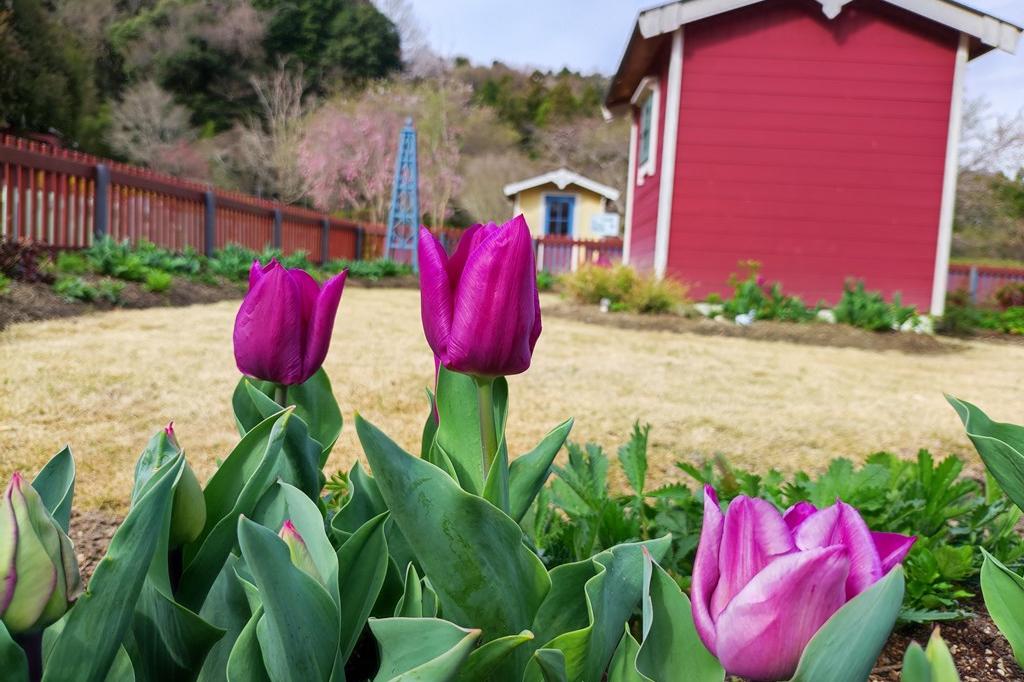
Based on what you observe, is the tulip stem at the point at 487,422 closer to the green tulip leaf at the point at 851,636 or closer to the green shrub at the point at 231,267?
the green tulip leaf at the point at 851,636

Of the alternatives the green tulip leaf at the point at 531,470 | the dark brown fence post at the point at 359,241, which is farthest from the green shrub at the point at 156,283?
the dark brown fence post at the point at 359,241

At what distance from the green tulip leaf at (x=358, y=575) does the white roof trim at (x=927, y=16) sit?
866 cm

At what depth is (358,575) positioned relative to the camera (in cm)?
69

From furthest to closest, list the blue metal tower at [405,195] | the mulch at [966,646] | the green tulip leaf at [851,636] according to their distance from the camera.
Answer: the blue metal tower at [405,195] < the mulch at [966,646] < the green tulip leaf at [851,636]

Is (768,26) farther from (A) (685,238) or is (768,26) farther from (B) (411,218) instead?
(B) (411,218)

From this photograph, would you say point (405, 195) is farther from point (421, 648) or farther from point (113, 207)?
point (421, 648)

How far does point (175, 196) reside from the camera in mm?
10891

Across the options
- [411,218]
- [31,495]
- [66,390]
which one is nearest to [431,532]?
[31,495]

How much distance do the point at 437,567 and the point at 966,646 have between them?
41.3 inches

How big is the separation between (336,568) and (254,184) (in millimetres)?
34462

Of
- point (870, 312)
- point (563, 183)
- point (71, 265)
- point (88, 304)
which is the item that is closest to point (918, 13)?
point (870, 312)

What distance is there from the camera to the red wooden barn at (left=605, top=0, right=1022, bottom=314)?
352 inches

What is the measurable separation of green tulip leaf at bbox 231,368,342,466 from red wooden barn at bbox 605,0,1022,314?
848 cm

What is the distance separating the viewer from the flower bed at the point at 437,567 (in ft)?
1.62
